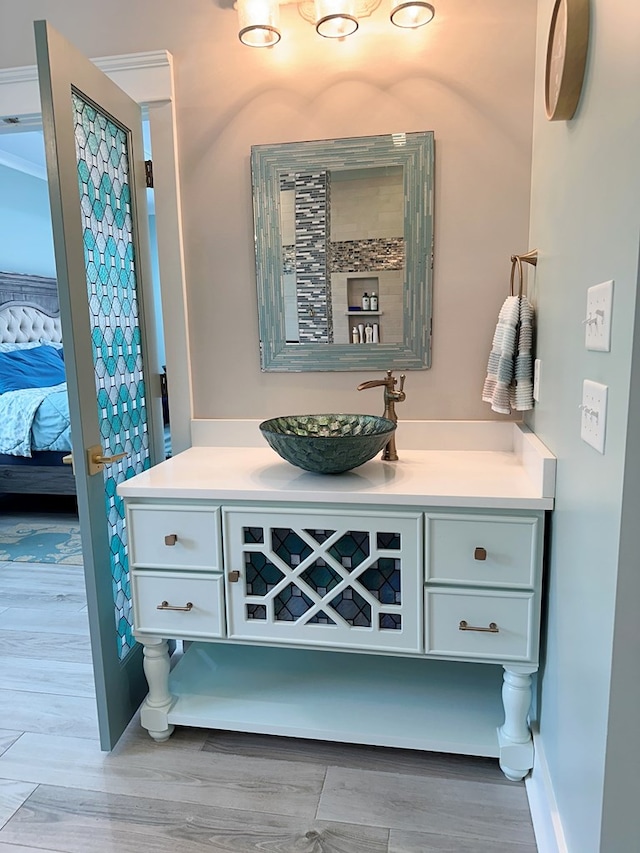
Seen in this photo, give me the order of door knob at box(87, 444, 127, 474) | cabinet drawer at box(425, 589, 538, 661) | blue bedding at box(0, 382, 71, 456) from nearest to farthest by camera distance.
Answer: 1. cabinet drawer at box(425, 589, 538, 661)
2. door knob at box(87, 444, 127, 474)
3. blue bedding at box(0, 382, 71, 456)

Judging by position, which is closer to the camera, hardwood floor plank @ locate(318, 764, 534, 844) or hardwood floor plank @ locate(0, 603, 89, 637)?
hardwood floor plank @ locate(318, 764, 534, 844)

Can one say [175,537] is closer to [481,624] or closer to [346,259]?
[481,624]

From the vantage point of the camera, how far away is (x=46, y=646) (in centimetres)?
231

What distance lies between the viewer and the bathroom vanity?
1468 millimetres

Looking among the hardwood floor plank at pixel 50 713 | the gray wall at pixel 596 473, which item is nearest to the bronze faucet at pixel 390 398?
the gray wall at pixel 596 473

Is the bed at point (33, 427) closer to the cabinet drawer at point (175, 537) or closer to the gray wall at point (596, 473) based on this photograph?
the cabinet drawer at point (175, 537)

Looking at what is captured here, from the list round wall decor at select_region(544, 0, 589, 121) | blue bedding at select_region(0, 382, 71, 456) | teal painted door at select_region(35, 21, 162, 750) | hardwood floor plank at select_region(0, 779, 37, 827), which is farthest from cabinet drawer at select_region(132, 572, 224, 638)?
blue bedding at select_region(0, 382, 71, 456)

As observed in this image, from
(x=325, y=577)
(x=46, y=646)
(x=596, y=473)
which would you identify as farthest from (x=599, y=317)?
(x=46, y=646)

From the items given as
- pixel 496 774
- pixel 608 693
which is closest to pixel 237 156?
pixel 608 693

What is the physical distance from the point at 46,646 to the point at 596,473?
2.18m

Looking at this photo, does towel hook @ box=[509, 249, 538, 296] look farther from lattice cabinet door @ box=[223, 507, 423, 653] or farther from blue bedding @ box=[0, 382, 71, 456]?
blue bedding @ box=[0, 382, 71, 456]

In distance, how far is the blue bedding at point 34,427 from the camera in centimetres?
367

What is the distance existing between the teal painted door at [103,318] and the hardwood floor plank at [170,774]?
0.08 meters

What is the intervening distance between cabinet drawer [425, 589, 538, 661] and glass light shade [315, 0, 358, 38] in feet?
5.32
